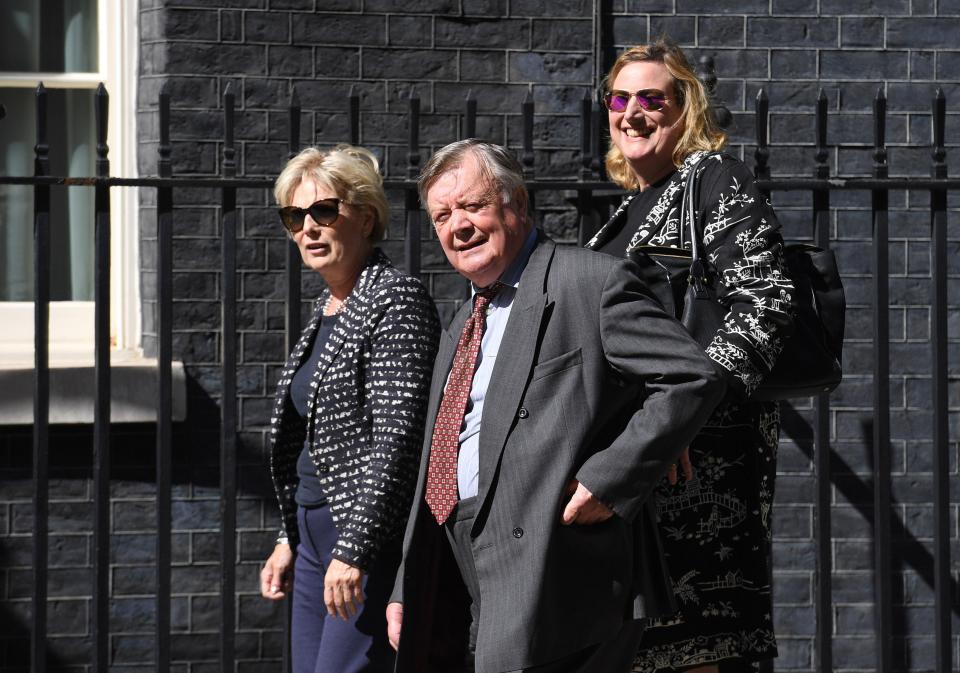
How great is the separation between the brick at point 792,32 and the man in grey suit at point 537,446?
9.18 feet

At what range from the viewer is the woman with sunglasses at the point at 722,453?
118 inches

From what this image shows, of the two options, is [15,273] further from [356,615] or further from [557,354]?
[557,354]

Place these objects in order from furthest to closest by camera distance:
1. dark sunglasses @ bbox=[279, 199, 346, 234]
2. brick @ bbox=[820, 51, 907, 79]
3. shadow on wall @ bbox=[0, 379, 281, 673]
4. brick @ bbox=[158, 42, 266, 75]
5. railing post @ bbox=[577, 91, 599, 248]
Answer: brick @ bbox=[820, 51, 907, 79] < brick @ bbox=[158, 42, 266, 75] < shadow on wall @ bbox=[0, 379, 281, 673] < railing post @ bbox=[577, 91, 599, 248] < dark sunglasses @ bbox=[279, 199, 346, 234]

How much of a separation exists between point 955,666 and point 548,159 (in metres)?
2.65

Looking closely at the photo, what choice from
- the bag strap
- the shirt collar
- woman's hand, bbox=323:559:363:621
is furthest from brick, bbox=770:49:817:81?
woman's hand, bbox=323:559:363:621

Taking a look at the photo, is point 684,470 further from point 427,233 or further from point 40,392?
point 427,233

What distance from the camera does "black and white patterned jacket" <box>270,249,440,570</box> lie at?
3.28 meters

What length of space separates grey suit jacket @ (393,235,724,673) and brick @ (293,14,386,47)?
8.55ft

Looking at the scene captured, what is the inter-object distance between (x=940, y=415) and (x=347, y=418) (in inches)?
80.2

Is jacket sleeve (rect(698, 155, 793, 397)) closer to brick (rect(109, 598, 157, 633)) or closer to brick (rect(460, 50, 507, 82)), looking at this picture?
brick (rect(460, 50, 507, 82))

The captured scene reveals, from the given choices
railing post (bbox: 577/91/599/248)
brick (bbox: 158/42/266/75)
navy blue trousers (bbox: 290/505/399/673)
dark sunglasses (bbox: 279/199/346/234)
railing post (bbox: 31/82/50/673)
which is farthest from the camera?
brick (bbox: 158/42/266/75)

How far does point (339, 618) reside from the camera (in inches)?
133

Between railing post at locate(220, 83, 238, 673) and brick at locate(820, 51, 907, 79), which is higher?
brick at locate(820, 51, 907, 79)

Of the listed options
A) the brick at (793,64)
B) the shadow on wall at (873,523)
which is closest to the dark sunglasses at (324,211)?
the shadow on wall at (873,523)
